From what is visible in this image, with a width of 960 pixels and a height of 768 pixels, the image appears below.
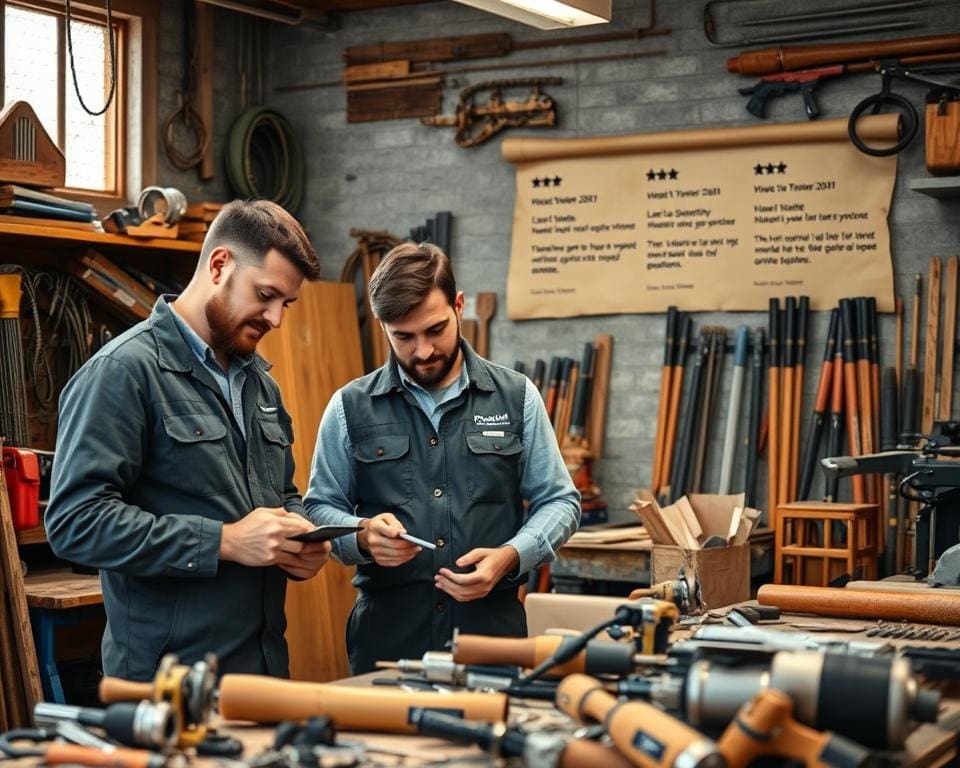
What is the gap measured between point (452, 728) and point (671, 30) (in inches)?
190

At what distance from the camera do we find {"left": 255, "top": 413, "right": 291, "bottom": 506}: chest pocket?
3230mm

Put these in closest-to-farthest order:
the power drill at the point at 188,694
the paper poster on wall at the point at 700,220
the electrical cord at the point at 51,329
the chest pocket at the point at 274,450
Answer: the power drill at the point at 188,694
the chest pocket at the point at 274,450
the electrical cord at the point at 51,329
the paper poster on wall at the point at 700,220

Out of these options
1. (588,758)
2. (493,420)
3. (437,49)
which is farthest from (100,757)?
(437,49)

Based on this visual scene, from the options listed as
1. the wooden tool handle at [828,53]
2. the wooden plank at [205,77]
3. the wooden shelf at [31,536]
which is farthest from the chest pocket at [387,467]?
the wooden plank at [205,77]

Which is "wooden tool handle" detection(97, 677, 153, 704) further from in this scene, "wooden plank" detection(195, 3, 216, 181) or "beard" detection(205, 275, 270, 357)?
"wooden plank" detection(195, 3, 216, 181)

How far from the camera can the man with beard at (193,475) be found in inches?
112

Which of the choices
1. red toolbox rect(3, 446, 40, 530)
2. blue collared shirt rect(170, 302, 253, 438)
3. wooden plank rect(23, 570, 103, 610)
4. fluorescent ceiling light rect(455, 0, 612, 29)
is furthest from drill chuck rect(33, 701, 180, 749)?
red toolbox rect(3, 446, 40, 530)

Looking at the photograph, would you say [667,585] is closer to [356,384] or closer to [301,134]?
[356,384]

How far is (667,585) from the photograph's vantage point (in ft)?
10.1

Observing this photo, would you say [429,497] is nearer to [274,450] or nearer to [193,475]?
[274,450]

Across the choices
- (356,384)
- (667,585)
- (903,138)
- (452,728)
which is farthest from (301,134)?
(452,728)

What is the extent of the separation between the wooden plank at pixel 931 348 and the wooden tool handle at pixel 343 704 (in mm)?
3936

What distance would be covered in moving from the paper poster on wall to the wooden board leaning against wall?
33.6 inches

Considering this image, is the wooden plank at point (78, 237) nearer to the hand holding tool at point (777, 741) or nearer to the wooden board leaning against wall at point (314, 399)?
the wooden board leaning against wall at point (314, 399)
